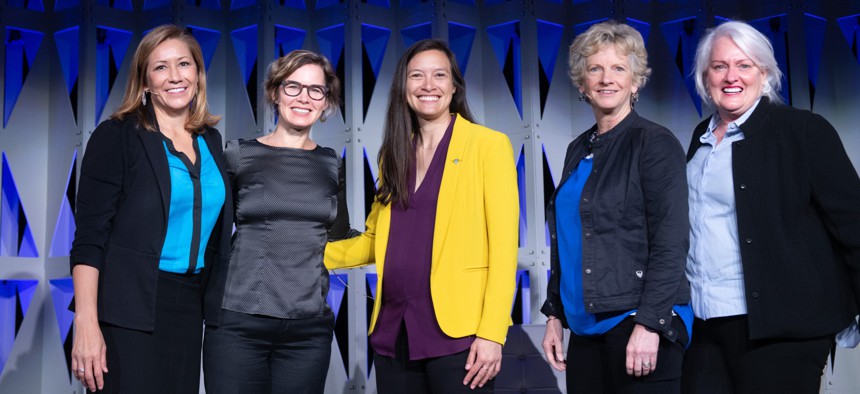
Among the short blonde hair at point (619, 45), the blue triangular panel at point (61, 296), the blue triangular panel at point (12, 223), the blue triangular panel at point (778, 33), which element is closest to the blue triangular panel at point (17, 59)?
the blue triangular panel at point (12, 223)

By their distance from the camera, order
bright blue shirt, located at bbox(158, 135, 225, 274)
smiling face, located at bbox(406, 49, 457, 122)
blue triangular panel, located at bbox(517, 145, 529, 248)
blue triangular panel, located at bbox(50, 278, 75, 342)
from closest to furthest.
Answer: bright blue shirt, located at bbox(158, 135, 225, 274), smiling face, located at bbox(406, 49, 457, 122), blue triangular panel, located at bbox(517, 145, 529, 248), blue triangular panel, located at bbox(50, 278, 75, 342)

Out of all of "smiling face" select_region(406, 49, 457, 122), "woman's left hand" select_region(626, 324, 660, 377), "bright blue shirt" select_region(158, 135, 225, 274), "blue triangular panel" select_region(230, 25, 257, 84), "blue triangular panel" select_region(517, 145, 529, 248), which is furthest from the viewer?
"blue triangular panel" select_region(230, 25, 257, 84)

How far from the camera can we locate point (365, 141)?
468cm

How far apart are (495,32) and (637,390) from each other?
3.13 meters

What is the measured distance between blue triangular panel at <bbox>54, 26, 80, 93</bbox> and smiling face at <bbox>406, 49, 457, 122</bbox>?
130 inches

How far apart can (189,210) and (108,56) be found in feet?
10.0

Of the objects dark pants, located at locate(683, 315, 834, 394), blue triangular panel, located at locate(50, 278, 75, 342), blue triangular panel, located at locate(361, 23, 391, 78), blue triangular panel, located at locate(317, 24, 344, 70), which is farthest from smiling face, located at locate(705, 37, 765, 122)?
blue triangular panel, located at locate(50, 278, 75, 342)

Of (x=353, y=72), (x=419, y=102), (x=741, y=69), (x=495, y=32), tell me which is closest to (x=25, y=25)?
(x=353, y=72)

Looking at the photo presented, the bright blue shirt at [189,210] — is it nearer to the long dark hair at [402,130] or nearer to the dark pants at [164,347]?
the dark pants at [164,347]

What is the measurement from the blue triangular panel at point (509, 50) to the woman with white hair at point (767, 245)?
2460 mm

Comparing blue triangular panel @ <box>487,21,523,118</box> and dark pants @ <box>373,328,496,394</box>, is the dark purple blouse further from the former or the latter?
blue triangular panel @ <box>487,21,523,118</box>

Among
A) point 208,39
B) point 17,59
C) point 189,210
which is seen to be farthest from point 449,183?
point 17,59

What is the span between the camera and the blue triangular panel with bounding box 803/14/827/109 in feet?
15.5

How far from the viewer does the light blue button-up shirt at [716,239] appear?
7.47ft
